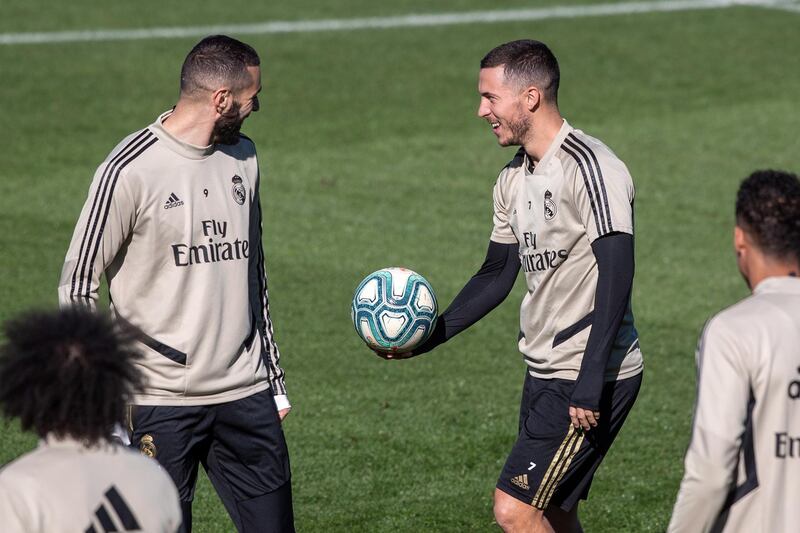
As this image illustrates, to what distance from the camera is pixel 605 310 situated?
18.5 feet

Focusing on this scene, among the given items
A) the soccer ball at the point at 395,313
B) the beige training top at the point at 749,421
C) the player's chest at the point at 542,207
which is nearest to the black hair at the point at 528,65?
the player's chest at the point at 542,207

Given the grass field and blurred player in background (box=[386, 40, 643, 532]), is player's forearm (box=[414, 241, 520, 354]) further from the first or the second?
the grass field

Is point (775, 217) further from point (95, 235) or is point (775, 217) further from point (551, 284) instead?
point (95, 235)

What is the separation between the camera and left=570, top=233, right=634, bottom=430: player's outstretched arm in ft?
18.4

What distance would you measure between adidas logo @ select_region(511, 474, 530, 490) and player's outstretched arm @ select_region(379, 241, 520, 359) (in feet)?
2.76

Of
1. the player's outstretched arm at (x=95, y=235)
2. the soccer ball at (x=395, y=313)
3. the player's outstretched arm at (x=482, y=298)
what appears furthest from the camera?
the player's outstretched arm at (x=482, y=298)

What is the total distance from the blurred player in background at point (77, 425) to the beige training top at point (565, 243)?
2646 mm

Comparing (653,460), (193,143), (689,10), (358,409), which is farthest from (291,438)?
(689,10)

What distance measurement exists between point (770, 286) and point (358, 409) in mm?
5233

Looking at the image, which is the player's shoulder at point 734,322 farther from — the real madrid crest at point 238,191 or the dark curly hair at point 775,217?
the real madrid crest at point 238,191

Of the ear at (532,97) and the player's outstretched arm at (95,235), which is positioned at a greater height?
the ear at (532,97)

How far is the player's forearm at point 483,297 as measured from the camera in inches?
255

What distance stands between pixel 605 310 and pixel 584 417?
18.1 inches

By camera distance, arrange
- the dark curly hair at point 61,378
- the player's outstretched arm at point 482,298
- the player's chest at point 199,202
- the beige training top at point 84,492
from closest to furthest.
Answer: the beige training top at point 84,492, the dark curly hair at point 61,378, the player's chest at point 199,202, the player's outstretched arm at point 482,298
